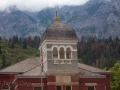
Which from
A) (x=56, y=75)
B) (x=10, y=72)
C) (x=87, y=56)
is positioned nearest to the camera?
(x=56, y=75)

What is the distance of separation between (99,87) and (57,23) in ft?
36.8

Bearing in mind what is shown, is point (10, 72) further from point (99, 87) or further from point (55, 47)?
point (99, 87)

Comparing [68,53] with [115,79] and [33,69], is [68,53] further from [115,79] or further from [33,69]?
[115,79]

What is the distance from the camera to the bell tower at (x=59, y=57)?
4362 cm

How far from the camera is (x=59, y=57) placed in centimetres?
4466

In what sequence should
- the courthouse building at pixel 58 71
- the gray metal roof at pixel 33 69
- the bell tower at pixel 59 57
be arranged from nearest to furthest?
the courthouse building at pixel 58 71 < the bell tower at pixel 59 57 < the gray metal roof at pixel 33 69

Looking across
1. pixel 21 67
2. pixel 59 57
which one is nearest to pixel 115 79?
pixel 21 67

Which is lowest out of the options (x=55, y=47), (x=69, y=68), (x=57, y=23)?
(x=69, y=68)

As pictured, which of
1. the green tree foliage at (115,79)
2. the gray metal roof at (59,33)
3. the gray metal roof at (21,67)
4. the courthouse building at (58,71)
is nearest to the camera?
the courthouse building at (58,71)

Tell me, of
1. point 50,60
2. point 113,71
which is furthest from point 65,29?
point 113,71

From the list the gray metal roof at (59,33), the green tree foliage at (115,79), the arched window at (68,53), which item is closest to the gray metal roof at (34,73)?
the gray metal roof at (59,33)

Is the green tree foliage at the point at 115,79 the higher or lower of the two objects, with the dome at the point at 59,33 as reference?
lower

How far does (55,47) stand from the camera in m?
44.9

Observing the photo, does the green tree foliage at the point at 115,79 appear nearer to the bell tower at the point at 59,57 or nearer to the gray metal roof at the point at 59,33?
the bell tower at the point at 59,57
